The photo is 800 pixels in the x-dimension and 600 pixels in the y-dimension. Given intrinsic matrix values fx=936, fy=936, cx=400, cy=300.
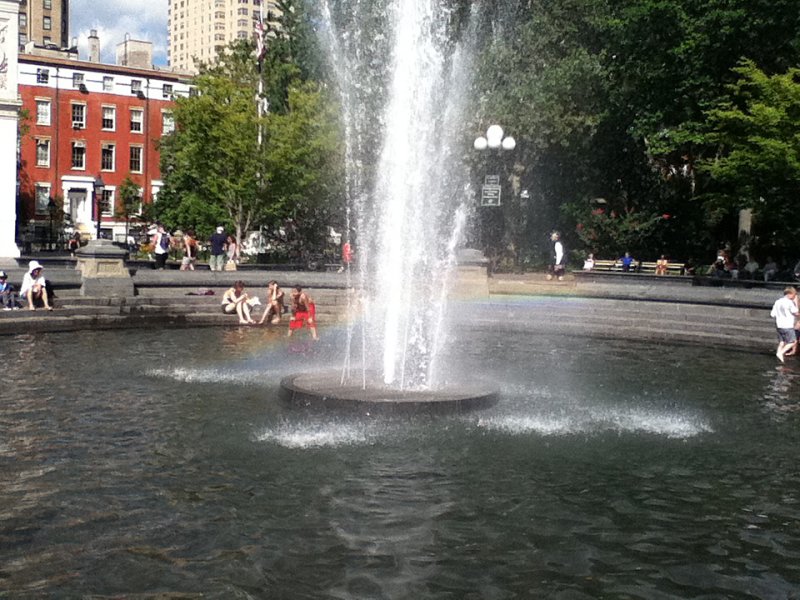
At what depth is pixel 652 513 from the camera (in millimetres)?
8141

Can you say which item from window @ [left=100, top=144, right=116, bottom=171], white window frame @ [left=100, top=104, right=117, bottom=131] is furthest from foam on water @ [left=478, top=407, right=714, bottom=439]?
white window frame @ [left=100, top=104, right=117, bottom=131]

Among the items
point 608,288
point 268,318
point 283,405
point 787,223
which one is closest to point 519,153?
point 787,223

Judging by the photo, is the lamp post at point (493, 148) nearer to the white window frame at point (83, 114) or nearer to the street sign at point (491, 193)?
the street sign at point (491, 193)

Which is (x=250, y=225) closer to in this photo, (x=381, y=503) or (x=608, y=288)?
(x=608, y=288)

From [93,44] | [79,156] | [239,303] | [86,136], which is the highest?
[93,44]

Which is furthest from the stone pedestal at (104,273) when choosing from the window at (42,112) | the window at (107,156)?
the window at (107,156)

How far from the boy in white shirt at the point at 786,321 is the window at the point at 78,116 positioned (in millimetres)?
65264

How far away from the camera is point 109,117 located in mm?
75188

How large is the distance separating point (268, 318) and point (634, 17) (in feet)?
80.5

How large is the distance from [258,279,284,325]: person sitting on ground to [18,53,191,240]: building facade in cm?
4895

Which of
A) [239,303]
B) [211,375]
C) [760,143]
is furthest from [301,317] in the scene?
[760,143]

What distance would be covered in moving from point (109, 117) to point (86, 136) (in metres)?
2.49

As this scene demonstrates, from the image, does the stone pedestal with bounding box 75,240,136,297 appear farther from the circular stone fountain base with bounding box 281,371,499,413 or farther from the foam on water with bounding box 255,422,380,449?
the foam on water with bounding box 255,422,380,449

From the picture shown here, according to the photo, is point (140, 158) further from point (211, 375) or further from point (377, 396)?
point (377, 396)
